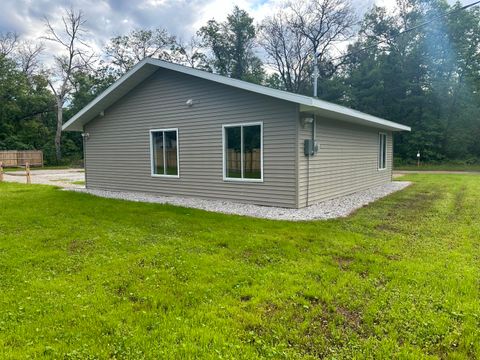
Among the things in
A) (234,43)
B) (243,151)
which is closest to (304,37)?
(234,43)

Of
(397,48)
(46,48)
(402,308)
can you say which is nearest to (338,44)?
(397,48)

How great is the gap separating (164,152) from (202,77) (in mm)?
2379

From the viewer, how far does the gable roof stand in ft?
21.2

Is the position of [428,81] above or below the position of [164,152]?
above

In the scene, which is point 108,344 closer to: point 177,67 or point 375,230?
point 375,230

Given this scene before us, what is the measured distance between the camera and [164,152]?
29.6 feet

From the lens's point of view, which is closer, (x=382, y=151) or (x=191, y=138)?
(x=191, y=138)

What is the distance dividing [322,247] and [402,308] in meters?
1.64

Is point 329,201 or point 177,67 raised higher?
point 177,67

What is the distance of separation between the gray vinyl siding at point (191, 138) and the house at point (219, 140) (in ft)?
0.07

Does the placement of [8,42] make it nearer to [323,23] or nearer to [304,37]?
[304,37]

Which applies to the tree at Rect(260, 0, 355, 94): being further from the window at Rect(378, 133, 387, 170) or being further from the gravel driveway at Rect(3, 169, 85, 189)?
the gravel driveway at Rect(3, 169, 85, 189)

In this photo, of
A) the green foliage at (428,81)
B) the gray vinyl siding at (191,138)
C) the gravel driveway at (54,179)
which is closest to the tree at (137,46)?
the green foliage at (428,81)

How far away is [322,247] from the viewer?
432 cm
